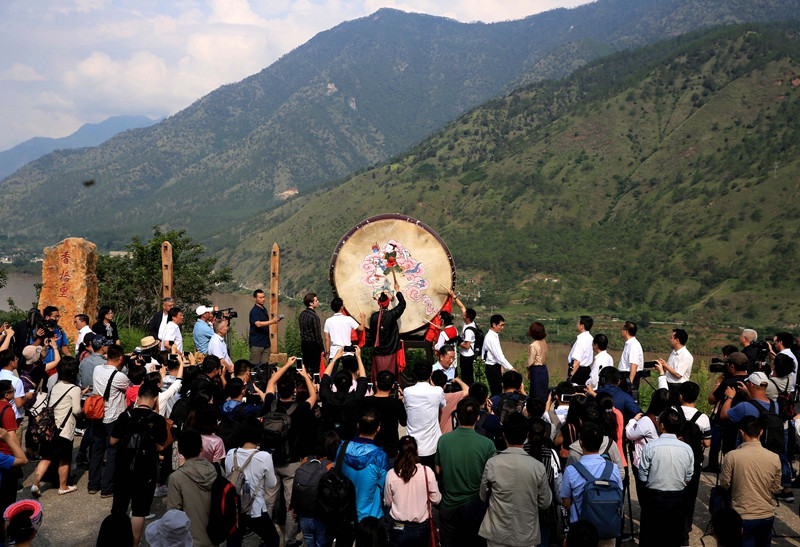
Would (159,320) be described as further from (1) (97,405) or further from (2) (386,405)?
(2) (386,405)

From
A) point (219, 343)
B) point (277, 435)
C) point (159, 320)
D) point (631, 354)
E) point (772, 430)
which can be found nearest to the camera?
point (277, 435)

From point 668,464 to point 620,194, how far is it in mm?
95015

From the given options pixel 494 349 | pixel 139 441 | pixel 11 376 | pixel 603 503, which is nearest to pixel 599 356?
pixel 494 349

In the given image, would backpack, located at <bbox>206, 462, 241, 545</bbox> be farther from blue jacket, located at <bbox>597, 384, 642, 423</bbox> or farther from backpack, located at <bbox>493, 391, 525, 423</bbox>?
blue jacket, located at <bbox>597, 384, 642, 423</bbox>

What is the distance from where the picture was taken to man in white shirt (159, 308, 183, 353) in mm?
9938

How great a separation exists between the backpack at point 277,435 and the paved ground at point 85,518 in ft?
4.12

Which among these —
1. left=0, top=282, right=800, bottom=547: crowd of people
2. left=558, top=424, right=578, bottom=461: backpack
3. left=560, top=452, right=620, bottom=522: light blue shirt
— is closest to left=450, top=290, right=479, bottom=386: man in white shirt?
left=0, top=282, right=800, bottom=547: crowd of people

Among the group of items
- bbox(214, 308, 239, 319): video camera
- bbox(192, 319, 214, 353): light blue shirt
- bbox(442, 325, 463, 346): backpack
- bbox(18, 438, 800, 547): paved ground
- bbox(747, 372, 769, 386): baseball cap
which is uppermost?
bbox(214, 308, 239, 319): video camera

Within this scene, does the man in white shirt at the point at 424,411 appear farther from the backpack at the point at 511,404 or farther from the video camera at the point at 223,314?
the video camera at the point at 223,314

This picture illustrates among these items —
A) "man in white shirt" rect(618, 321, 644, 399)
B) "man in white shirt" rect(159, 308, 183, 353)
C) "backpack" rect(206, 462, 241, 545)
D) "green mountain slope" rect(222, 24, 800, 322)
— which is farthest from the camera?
"green mountain slope" rect(222, 24, 800, 322)

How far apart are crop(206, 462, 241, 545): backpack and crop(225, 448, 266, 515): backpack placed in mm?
438

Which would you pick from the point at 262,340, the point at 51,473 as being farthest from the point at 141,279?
the point at 51,473

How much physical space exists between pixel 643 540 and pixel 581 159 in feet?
335

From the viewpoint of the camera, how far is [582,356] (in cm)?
938
